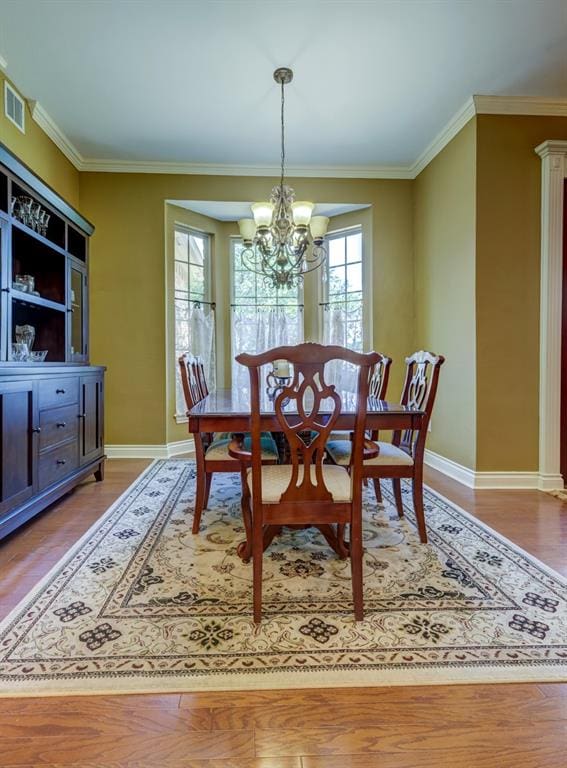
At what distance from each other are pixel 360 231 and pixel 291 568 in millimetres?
3649

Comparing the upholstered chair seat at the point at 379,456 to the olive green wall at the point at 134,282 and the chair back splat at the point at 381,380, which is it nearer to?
the chair back splat at the point at 381,380

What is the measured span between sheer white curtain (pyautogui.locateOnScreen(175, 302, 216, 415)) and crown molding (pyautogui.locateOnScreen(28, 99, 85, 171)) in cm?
161

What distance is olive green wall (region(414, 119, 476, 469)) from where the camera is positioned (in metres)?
3.15

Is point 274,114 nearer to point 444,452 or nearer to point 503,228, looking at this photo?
point 503,228

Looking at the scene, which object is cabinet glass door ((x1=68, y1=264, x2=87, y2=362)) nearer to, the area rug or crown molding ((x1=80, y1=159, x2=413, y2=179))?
crown molding ((x1=80, y1=159, x2=413, y2=179))

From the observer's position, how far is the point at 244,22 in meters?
2.32

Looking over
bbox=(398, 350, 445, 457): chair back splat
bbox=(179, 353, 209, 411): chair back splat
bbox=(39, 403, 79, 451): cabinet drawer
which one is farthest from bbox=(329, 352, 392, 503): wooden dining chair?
bbox=(39, 403, 79, 451): cabinet drawer

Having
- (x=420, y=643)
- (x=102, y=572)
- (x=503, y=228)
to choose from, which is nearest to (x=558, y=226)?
(x=503, y=228)

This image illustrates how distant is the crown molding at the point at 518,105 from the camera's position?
3.02 meters

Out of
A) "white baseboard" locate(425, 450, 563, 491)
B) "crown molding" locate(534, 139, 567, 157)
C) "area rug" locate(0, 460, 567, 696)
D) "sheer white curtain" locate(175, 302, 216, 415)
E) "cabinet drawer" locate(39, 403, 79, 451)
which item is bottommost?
"area rug" locate(0, 460, 567, 696)

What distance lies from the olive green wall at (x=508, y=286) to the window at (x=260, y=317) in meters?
2.05

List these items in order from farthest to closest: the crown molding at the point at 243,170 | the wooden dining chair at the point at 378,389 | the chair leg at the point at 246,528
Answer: the crown molding at the point at 243,170, the wooden dining chair at the point at 378,389, the chair leg at the point at 246,528

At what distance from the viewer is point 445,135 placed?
345 cm

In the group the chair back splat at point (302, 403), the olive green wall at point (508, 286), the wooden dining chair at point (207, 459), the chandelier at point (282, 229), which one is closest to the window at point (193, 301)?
the chandelier at point (282, 229)
